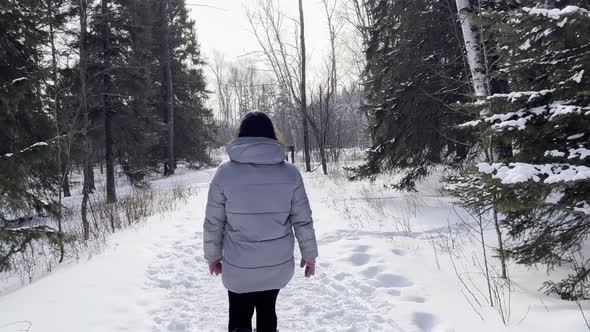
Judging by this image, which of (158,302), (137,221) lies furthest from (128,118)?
(158,302)

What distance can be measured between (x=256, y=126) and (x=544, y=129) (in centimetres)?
258

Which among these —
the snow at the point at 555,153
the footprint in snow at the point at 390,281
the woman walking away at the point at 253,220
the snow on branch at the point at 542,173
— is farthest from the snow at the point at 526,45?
the footprint in snow at the point at 390,281

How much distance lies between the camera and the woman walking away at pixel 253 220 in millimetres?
2422

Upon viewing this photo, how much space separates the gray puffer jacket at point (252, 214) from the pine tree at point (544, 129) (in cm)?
173

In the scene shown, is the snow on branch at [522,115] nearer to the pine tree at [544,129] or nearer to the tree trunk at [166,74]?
the pine tree at [544,129]

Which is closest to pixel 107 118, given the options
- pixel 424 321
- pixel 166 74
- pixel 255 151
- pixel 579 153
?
pixel 166 74

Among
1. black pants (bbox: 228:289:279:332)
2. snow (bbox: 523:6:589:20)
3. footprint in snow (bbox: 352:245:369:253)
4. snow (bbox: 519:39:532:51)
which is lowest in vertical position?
footprint in snow (bbox: 352:245:369:253)

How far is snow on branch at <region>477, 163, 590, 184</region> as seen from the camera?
8.33 ft

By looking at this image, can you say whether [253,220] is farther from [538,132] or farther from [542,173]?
[538,132]

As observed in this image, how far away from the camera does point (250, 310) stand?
8.30 ft

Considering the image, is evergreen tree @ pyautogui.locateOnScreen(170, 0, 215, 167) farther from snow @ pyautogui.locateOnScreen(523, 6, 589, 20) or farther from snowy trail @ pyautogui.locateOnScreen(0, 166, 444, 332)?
snow @ pyautogui.locateOnScreen(523, 6, 589, 20)

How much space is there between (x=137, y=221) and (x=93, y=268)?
3.54m

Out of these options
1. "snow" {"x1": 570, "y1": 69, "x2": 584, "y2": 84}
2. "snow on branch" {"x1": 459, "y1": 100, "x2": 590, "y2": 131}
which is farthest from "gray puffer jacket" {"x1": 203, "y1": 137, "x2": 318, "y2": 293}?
"snow" {"x1": 570, "y1": 69, "x2": 584, "y2": 84}

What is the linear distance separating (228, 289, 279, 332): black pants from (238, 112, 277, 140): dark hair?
114 cm
